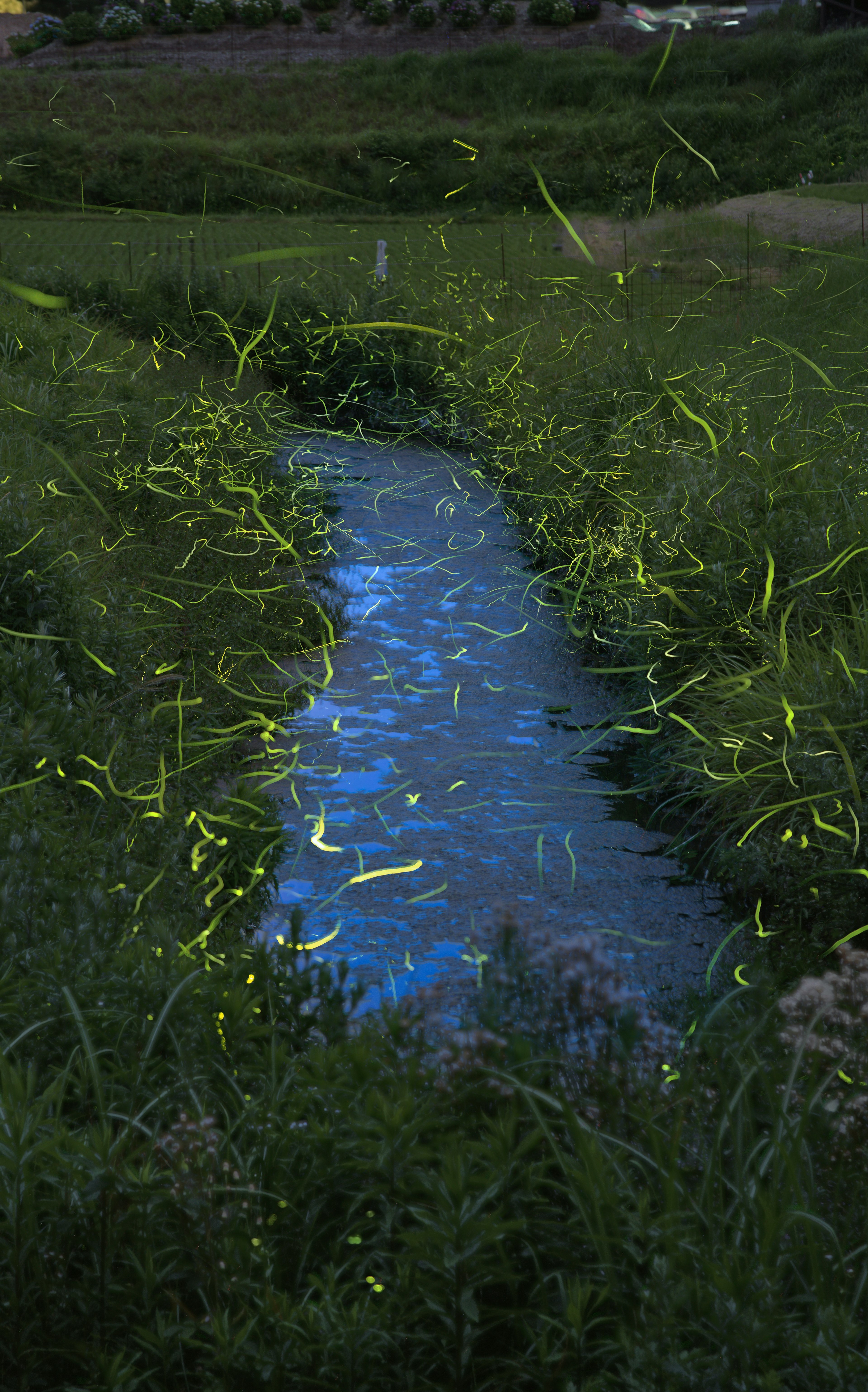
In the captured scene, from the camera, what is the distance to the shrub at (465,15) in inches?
1713

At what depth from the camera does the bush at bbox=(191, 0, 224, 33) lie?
43.5m

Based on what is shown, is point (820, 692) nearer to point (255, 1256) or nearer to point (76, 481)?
point (255, 1256)

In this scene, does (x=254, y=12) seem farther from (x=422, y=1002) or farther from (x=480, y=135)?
(x=422, y=1002)

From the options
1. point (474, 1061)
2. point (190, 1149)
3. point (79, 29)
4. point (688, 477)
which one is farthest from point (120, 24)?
point (190, 1149)

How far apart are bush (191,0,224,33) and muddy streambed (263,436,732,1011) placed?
44002mm

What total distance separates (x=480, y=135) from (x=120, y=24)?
21328mm

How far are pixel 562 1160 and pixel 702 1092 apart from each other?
549 millimetres

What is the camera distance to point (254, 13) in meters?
43.8

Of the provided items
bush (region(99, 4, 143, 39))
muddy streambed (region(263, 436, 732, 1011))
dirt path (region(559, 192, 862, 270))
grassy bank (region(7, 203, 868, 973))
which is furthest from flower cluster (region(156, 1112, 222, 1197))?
bush (region(99, 4, 143, 39))

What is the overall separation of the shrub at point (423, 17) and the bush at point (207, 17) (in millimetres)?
7534

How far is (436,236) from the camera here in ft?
71.3

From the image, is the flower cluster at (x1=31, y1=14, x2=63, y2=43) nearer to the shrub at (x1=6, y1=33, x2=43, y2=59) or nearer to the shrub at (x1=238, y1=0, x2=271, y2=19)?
the shrub at (x1=6, y1=33, x2=43, y2=59)

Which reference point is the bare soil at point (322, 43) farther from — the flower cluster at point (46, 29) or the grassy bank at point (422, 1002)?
the grassy bank at point (422, 1002)

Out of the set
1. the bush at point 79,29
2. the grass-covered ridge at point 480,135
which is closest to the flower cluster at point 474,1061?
the grass-covered ridge at point 480,135
